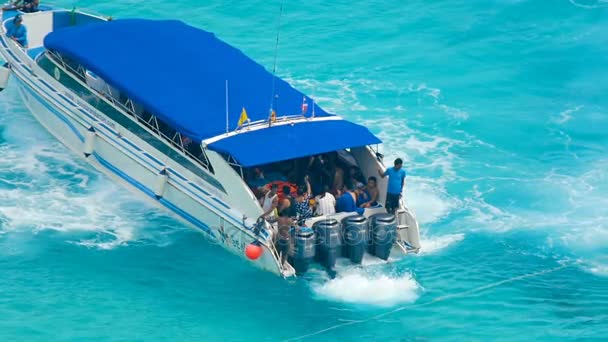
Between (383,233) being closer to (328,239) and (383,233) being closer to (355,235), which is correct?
(355,235)

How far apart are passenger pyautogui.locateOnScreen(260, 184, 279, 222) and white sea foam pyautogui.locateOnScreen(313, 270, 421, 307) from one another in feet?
4.11

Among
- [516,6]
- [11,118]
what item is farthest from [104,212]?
[516,6]

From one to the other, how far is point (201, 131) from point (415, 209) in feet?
13.7

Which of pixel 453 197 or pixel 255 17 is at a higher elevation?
pixel 255 17

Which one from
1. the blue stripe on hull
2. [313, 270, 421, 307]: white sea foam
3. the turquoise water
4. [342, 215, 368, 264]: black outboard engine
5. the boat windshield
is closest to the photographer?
the turquoise water

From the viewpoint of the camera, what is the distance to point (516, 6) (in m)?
27.5

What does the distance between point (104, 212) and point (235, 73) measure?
131 inches

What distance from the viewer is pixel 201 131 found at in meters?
16.6

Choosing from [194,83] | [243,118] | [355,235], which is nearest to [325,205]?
[355,235]

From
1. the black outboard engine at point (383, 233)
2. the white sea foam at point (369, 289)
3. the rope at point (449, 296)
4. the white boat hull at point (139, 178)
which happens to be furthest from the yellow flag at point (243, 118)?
the rope at point (449, 296)

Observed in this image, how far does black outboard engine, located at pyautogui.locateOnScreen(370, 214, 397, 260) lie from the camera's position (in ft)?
51.9

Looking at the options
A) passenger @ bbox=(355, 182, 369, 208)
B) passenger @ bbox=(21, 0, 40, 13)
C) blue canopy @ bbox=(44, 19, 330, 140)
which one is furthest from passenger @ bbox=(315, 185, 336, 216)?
passenger @ bbox=(21, 0, 40, 13)

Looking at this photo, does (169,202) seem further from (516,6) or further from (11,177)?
(516,6)

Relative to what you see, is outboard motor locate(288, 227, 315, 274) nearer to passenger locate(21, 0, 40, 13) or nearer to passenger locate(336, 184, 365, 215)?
passenger locate(336, 184, 365, 215)
